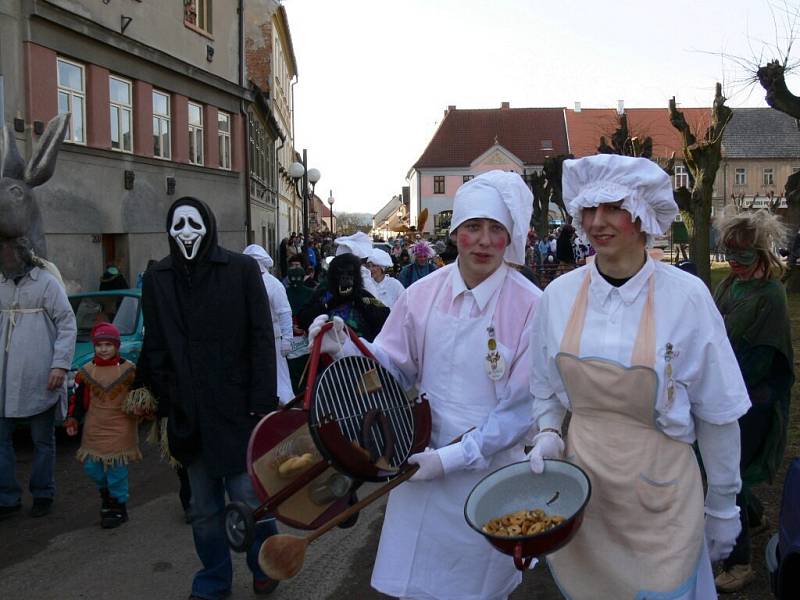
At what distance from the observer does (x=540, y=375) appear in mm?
2955

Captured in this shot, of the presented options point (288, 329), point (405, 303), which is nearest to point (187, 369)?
point (405, 303)

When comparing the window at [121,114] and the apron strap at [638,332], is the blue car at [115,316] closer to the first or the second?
the apron strap at [638,332]

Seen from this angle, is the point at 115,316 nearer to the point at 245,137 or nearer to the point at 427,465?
the point at 427,465

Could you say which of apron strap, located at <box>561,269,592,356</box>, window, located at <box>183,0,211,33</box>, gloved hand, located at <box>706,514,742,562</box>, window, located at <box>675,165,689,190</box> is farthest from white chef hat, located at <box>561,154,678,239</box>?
window, located at <box>675,165,689,190</box>

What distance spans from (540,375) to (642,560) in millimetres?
672

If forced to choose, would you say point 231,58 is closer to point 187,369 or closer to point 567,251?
point 567,251

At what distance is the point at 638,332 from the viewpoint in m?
2.65

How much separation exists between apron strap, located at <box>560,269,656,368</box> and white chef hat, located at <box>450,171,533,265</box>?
1.32 ft

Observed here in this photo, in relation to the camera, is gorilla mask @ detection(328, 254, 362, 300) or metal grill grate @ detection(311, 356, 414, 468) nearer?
metal grill grate @ detection(311, 356, 414, 468)

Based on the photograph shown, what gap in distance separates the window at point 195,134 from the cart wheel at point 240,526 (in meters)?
20.7

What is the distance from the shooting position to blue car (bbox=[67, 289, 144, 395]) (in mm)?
8836

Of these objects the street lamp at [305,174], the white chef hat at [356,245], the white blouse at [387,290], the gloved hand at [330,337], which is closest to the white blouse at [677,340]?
the gloved hand at [330,337]

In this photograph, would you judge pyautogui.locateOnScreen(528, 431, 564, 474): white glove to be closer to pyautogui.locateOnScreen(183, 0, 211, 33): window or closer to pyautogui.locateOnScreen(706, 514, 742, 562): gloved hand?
pyautogui.locateOnScreen(706, 514, 742, 562): gloved hand

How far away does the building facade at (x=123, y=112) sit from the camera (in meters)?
15.2
